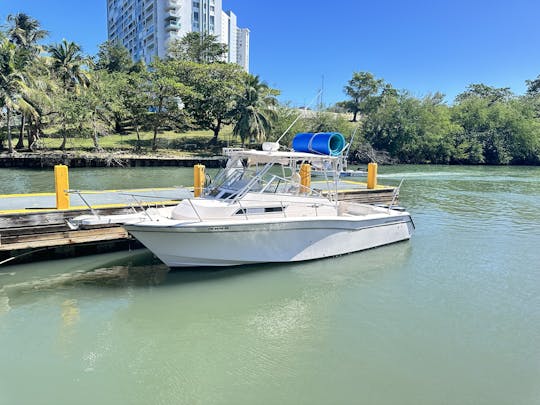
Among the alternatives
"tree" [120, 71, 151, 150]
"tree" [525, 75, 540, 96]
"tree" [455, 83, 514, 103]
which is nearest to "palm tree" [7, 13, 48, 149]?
"tree" [120, 71, 151, 150]

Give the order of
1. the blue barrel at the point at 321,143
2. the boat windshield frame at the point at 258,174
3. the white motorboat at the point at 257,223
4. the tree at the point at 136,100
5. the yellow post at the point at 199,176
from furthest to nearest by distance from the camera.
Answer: the tree at the point at 136,100 → the yellow post at the point at 199,176 → the blue barrel at the point at 321,143 → the boat windshield frame at the point at 258,174 → the white motorboat at the point at 257,223

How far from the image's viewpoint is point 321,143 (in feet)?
36.0

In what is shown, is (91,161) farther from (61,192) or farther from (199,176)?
(61,192)

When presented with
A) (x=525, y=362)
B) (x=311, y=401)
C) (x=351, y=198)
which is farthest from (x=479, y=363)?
(x=351, y=198)

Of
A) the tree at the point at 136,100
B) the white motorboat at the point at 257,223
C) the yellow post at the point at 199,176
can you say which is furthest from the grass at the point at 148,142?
the white motorboat at the point at 257,223

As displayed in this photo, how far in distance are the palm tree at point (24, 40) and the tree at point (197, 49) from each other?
702 inches

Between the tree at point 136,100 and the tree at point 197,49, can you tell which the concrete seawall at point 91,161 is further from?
the tree at point 197,49

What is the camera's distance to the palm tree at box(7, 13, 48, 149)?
33.6 m

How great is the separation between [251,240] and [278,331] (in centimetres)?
270

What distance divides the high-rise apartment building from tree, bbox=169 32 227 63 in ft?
25.8

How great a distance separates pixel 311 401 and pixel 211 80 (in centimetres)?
4581

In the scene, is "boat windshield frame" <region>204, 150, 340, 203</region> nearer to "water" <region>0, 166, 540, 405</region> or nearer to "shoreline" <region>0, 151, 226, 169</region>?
"water" <region>0, 166, 540, 405</region>

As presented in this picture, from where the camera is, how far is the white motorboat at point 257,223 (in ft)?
28.9

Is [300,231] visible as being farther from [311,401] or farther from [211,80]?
[211,80]
